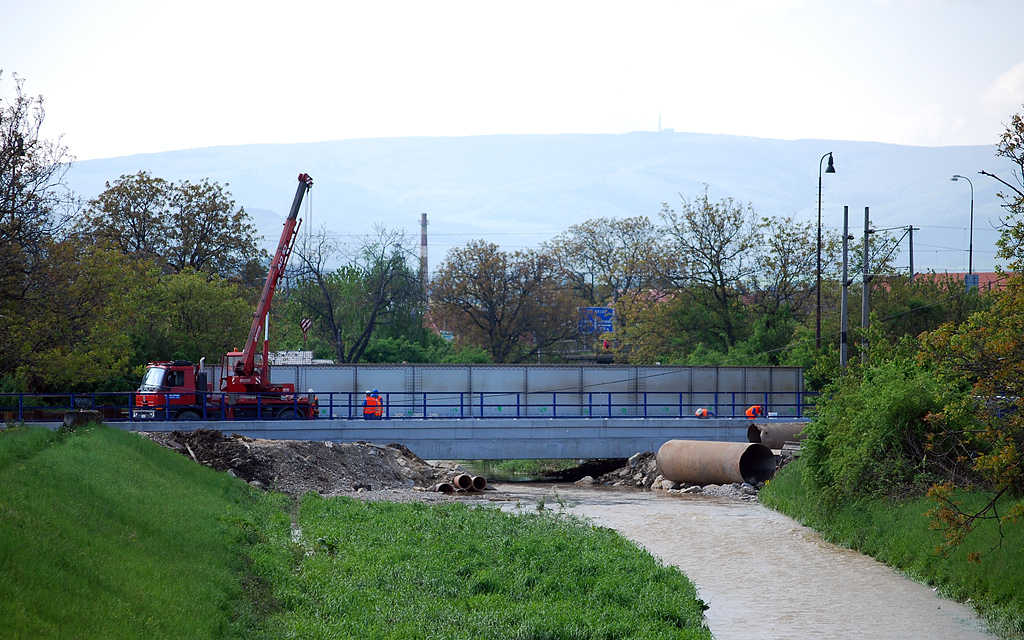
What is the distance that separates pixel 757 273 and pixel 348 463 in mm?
33963

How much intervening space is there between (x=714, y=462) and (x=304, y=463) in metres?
13.3

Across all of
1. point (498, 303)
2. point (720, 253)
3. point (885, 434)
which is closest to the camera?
point (885, 434)

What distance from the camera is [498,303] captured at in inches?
2638

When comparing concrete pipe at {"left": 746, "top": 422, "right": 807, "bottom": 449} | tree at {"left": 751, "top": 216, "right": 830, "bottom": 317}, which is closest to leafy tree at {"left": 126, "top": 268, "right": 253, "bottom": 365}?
concrete pipe at {"left": 746, "top": 422, "right": 807, "bottom": 449}

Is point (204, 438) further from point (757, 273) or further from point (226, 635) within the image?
point (757, 273)

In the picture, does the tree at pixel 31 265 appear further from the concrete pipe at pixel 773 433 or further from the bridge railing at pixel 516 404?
the concrete pipe at pixel 773 433

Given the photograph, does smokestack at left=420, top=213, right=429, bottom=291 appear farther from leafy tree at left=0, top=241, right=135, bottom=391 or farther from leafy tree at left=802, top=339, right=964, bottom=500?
leafy tree at left=802, top=339, right=964, bottom=500

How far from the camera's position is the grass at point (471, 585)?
1139 cm

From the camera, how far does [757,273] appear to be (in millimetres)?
56656

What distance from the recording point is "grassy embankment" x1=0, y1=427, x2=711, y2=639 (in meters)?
9.27

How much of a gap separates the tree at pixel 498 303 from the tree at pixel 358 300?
6.85 feet

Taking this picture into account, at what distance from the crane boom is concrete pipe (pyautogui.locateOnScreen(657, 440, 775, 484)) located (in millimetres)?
15014

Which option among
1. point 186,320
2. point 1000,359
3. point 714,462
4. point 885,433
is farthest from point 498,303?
point 1000,359

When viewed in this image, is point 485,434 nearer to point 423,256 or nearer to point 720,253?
point 720,253
